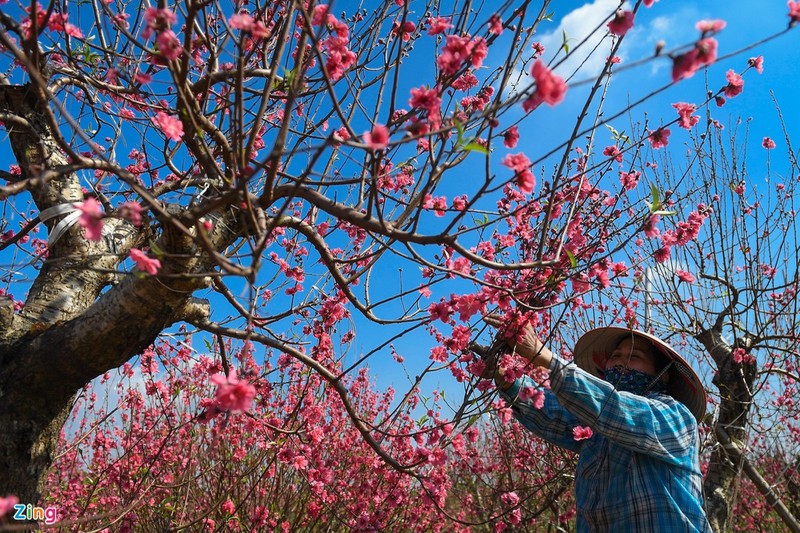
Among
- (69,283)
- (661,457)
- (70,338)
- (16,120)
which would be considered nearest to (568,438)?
(661,457)

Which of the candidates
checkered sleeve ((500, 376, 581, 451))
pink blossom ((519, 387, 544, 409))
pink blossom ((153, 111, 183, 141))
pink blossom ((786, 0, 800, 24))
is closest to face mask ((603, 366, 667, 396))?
checkered sleeve ((500, 376, 581, 451))

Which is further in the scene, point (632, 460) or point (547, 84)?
point (632, 460)

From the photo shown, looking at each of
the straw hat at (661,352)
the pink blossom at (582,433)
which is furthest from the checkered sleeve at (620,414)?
the straw hat at (661,352)

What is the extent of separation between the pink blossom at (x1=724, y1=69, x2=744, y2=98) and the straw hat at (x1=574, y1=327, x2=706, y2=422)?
117 centimetres

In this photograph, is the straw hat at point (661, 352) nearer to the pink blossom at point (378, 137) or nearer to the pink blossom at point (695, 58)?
the pink blossom at point (695, 58)

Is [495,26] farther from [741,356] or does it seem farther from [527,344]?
[741,356]

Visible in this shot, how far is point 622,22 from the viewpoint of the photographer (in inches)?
58.2

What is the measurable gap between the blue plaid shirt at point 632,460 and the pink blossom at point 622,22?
1.34m

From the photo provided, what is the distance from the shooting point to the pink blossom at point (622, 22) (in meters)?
1.47

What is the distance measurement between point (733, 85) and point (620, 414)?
1.43 m

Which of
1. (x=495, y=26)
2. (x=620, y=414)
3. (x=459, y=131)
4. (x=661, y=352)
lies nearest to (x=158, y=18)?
(x=459, y=131)

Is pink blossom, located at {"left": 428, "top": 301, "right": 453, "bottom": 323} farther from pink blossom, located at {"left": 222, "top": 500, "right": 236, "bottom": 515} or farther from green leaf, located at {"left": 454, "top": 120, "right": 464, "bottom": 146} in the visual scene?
pink blossom, located at {"left": 222, "top": 500, "right": 236, "bottom": 515}

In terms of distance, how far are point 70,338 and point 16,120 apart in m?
1.03

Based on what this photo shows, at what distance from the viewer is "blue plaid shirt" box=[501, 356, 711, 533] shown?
2.34 meters
